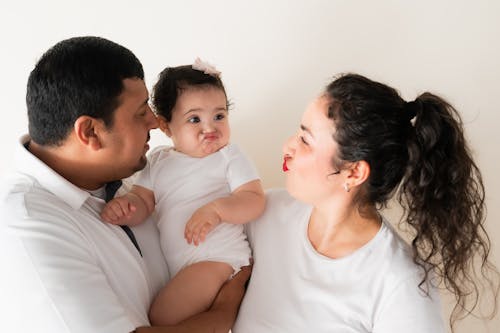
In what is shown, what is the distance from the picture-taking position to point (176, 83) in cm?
177

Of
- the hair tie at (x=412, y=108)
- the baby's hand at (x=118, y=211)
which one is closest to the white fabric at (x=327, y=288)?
the hair tie at (x=412, y=108)

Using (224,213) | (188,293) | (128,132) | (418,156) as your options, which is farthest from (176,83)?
(418,156)

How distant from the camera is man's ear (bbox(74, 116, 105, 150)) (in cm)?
148

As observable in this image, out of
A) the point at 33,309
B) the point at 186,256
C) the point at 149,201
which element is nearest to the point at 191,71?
the point at 149,201

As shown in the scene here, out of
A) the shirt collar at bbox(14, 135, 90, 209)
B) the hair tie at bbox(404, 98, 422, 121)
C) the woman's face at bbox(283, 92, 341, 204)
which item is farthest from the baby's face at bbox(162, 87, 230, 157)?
the hair tie at bbox(404, 98, 422, 121)

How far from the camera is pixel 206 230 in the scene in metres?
1.62

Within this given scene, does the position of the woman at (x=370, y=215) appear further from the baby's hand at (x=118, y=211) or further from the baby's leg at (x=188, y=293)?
the baby's hand at (x=118, y=211)

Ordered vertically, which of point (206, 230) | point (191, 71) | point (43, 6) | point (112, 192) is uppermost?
point (43, 6)

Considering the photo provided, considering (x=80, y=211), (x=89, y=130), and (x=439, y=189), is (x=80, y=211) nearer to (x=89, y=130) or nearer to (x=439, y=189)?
(x=89, y=130)

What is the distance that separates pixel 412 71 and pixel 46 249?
1.51 m

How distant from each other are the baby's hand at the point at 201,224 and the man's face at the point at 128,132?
0.26 metres

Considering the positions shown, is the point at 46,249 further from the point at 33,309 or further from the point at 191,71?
the point at 191,71

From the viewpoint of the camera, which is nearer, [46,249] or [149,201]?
[46,249]

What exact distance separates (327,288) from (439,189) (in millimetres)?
431
